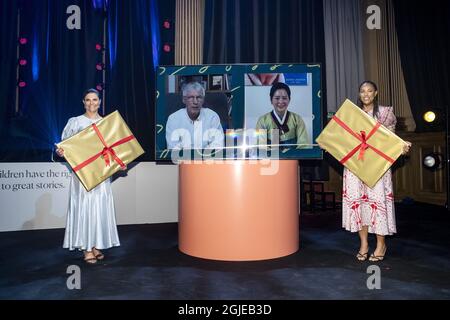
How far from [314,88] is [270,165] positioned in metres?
2.16

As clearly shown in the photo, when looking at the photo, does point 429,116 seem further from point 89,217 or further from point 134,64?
point 89,217

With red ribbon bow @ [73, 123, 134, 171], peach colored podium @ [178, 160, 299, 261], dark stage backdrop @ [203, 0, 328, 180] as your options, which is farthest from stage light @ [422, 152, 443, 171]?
red ribbon bow @ [73, 123, 134, 171]

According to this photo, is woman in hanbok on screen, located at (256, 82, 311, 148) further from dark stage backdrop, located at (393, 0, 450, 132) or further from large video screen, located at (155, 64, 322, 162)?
dark stage backdrop, located at (393, 0, 450, 132)

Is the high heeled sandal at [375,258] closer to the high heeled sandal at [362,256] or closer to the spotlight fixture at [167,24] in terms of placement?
the high heeled sandal at [362,256]

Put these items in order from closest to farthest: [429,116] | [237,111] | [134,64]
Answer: [237,111], [134,64], [429,116]

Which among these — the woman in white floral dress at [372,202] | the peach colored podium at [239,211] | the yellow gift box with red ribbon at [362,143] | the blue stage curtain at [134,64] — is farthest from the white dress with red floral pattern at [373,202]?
the blue stage curtain at [134,64]

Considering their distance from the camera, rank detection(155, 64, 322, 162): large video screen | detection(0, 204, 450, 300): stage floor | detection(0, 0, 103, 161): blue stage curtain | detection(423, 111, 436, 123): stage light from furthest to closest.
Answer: detection(423, 111, 436, 123): stage light < detection(155, 64, 322, 162): large video screen < detection(0, 0, 103, 161): blue stage curtain < detection(0, 204, 450, 300): stage floor

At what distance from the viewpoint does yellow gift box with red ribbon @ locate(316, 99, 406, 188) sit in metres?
2.44

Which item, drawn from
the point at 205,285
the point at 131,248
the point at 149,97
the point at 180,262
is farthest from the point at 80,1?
the point at 205,285

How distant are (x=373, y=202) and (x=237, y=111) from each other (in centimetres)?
A: 225

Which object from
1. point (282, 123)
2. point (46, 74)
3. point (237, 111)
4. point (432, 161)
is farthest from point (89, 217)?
point (432, 161)

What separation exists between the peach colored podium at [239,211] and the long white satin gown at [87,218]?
2.07 feet

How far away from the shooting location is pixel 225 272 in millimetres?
2346

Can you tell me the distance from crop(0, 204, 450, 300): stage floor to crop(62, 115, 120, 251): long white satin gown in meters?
0.15
